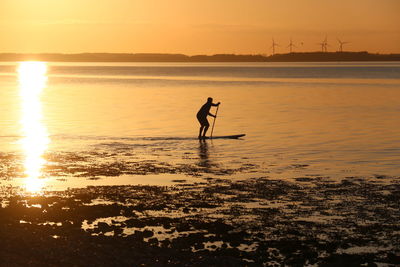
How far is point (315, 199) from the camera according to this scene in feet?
60.7

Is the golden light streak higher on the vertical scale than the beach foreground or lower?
higher

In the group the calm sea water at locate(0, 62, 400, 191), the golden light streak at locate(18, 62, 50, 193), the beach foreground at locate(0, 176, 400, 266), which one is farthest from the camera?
the calm sea water at locate(0, 62, 400, 191)

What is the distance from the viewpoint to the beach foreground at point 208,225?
13.1 m

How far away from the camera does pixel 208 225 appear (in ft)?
50.9

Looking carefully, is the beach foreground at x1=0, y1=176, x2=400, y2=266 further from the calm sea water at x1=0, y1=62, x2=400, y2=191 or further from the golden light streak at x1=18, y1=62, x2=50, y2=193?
the calm sea water at x1=0, y1=62, x2=400, y2=191

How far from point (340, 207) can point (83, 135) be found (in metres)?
21.2

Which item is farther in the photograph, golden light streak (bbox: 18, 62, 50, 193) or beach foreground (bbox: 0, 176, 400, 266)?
golden light streak (bbox: 18, 62, 50, 193)

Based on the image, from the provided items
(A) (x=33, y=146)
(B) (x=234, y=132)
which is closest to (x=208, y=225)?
(A) (x=33, y=146)

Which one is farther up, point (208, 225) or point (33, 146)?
point (33, 146)

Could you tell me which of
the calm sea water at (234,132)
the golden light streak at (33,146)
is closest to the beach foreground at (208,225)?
the golden light streak at (33,146)

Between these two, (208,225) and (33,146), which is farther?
(33,146)

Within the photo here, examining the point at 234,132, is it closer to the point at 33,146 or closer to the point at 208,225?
the point at 33,146

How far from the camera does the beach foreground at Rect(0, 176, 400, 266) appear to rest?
516 inches

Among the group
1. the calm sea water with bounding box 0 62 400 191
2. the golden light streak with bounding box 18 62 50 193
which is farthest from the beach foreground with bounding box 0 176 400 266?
the calm sea water with bounding box 0 62 400 191
